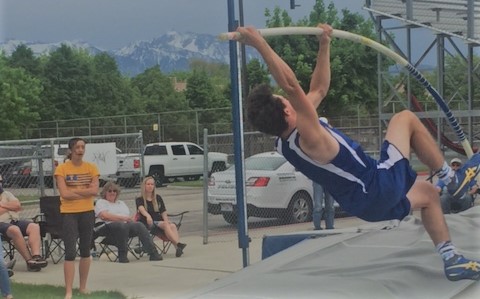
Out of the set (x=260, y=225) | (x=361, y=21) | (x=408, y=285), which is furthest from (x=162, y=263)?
(x=361, y=21)

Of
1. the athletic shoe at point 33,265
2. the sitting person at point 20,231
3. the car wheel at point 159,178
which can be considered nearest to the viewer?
the sitting person at point 20,231

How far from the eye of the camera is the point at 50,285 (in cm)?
819

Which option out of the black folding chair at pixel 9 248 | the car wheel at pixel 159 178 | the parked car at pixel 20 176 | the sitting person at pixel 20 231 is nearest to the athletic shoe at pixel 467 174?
the sitting person at pixel 20 231

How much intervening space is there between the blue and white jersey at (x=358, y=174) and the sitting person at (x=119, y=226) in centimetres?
543

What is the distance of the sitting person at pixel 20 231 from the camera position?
29.9 ft

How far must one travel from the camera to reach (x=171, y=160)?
1053 inches

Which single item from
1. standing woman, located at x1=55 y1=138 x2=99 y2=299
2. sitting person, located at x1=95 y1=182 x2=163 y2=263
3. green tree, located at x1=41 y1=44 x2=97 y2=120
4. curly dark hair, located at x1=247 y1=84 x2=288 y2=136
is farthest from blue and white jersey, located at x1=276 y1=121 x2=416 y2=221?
green tree, located at x1=41 y1=44 x2=97 y2=120

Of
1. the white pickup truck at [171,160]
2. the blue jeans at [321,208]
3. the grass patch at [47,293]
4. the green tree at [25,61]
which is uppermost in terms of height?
the green tree at [25,61]

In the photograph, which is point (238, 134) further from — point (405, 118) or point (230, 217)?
point (230, 217)

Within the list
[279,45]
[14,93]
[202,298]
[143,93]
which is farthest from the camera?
[143,93]

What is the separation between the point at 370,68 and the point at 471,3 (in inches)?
343

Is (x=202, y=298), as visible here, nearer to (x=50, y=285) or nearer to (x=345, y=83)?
(x=50, y=285)

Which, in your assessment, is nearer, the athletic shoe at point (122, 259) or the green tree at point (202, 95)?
the athletic shoe at point (122, 259)

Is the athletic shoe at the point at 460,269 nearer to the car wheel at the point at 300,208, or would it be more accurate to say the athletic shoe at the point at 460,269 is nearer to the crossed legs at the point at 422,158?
the crossed legs at the point at 422,158
